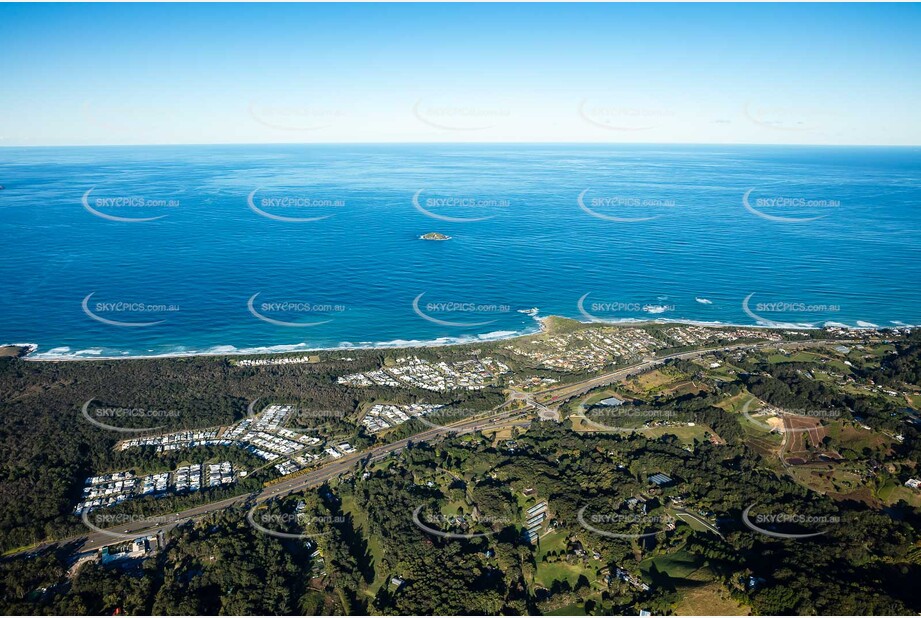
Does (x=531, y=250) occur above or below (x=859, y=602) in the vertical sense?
above

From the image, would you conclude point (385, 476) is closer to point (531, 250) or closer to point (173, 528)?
point (173, 528)

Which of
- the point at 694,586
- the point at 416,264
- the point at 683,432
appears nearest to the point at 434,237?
the point at 416,264

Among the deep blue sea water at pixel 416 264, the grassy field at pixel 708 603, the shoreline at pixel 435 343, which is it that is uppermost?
the deep blue sea water at pixel 416 264

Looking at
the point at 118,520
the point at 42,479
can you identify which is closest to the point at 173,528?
the point at 118,520

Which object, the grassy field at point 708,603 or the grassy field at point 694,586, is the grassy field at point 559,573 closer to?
the grassy field at point 694,586

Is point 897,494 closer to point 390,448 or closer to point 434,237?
point 390,448

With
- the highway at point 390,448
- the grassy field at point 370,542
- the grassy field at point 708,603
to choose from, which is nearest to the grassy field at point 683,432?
the highway at point 390,448

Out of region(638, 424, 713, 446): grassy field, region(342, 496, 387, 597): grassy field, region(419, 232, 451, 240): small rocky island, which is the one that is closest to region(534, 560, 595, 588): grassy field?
region(342, 496, 387, 597): grassy field

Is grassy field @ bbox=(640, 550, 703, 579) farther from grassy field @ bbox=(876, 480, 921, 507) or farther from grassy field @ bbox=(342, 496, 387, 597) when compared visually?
grassy field @ bbox=(876, 480, 921, 507)
